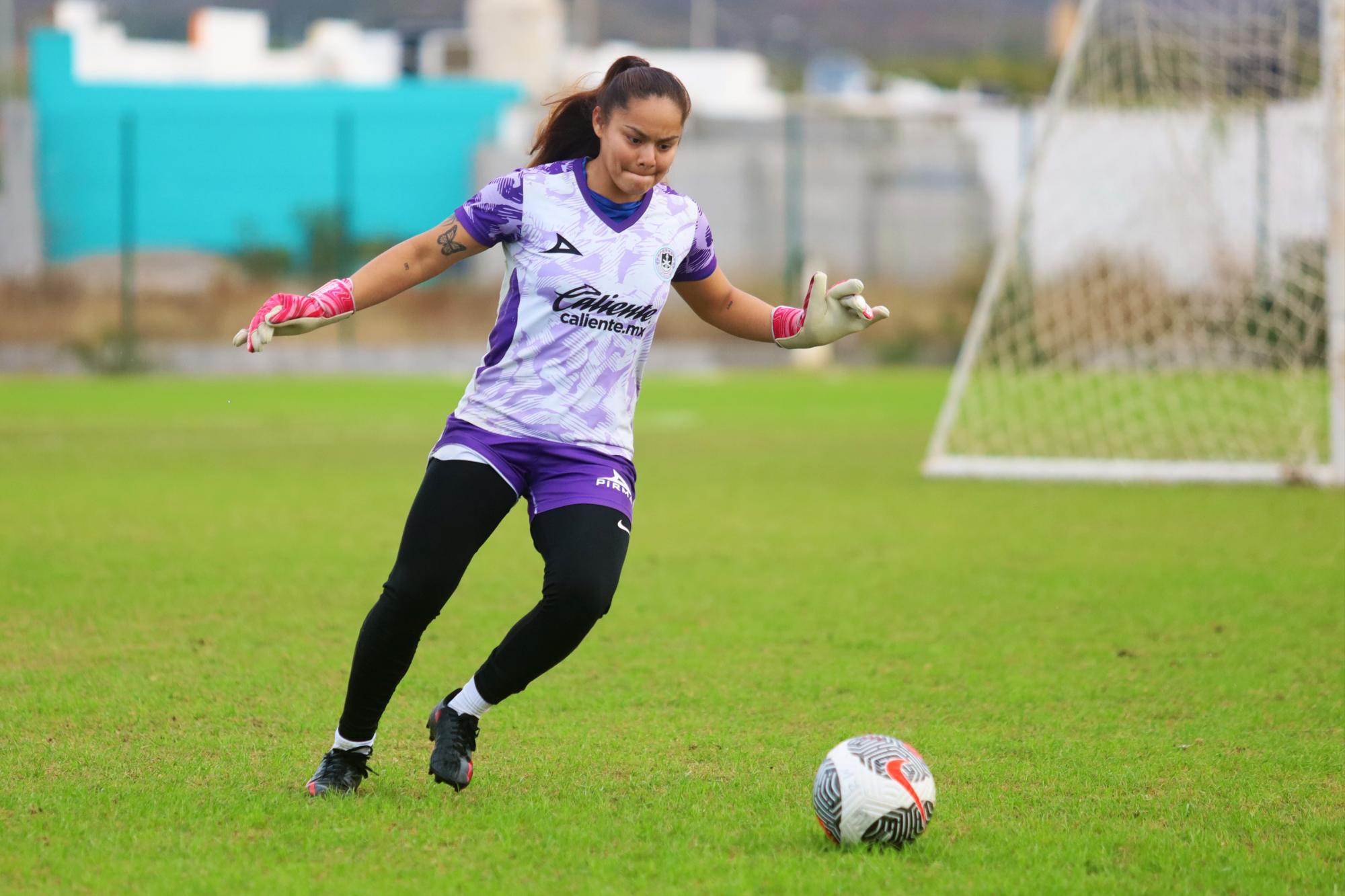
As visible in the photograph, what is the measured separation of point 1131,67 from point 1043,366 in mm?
2728

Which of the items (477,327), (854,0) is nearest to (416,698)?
(477,327)

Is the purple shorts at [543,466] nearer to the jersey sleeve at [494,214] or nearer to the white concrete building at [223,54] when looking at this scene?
the jersey sleeve at [494,214]

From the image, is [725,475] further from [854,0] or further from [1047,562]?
[854,0]

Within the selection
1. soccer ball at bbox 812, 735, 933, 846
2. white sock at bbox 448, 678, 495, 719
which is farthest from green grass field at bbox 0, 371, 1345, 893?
white sock at bbox 448, 678, 495, 719

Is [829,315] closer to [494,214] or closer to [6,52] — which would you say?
[494,214]

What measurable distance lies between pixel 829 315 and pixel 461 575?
1.29 m

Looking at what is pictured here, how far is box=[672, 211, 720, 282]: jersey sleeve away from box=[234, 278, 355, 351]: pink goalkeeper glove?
3.11 ft

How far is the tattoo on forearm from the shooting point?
4578 mm

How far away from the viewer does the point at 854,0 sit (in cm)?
15175

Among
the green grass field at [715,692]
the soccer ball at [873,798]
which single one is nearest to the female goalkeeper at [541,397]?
the green grass field at [715,692]

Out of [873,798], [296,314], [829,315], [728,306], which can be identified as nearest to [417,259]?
[296,314]

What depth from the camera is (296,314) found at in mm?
4375

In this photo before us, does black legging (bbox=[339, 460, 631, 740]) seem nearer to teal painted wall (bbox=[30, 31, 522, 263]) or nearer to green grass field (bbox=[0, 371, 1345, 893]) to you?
green grass field (bbox=[0, 371, 1345, 893])

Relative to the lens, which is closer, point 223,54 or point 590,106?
point 590,106
